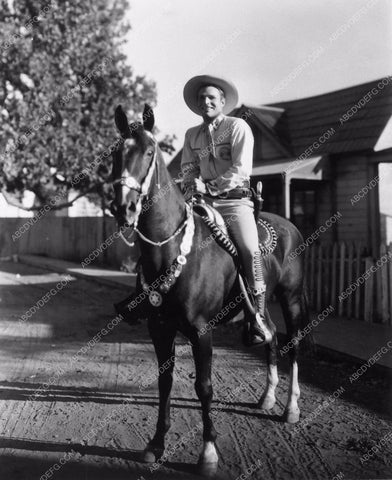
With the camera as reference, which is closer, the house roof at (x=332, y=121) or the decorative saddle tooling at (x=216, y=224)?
the decorative saddle tooling at (x=216, y=224)

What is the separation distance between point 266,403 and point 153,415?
3.77 feet

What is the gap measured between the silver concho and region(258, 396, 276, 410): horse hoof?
1.88 metres

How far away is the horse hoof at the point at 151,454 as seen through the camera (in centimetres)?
375

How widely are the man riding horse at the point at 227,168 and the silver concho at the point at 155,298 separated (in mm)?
926

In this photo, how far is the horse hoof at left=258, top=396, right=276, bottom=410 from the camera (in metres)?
4.89

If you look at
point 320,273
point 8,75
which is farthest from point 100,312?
point 8,75

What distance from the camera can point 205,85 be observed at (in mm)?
4461

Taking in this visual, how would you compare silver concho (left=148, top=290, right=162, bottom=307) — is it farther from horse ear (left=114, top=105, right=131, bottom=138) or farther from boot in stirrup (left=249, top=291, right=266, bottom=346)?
horse ear (left=114, top=105, right=131, bottom=138)

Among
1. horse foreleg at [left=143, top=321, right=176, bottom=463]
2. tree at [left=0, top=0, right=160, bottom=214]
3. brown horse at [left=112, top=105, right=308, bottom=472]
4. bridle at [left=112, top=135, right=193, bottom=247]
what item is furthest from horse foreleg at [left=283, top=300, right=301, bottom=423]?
tree at [left=0, top=0, right=160, bottom=214]

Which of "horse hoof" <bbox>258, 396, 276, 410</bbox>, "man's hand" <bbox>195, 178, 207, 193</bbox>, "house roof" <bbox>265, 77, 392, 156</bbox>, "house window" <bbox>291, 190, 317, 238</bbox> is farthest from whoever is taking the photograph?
"house window" <bbox>291, 190, 317, 238</bbox>

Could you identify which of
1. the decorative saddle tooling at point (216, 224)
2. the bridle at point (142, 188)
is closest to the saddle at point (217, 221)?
the decorative saddle tooling at point (216, 224)

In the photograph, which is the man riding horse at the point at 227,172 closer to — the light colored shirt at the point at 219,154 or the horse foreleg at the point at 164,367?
→ the light colored shirt at the point at 219,154

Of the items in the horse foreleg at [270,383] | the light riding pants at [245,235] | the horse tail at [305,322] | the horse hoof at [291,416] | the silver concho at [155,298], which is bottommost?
the horse hoof at [291,416]

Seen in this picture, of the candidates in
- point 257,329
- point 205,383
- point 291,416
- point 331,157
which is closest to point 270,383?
point 291,416
